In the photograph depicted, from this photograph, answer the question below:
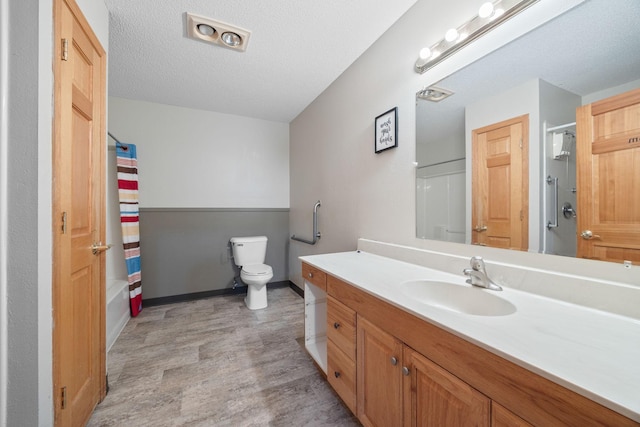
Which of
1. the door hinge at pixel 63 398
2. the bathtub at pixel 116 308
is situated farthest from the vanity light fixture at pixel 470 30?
the bathtub at pixel 116 308

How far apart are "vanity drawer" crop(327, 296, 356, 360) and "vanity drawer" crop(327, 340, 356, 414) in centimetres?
4

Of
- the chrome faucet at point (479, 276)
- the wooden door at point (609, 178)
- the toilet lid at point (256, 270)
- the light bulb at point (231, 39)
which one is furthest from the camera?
the toilet lid at point (256, 270)

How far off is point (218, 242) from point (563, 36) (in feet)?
10.5

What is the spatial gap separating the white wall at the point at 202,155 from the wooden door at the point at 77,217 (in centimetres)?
144

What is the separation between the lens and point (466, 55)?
1226 millimetres

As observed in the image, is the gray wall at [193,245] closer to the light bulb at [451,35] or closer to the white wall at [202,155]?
the white wall at [202,155]

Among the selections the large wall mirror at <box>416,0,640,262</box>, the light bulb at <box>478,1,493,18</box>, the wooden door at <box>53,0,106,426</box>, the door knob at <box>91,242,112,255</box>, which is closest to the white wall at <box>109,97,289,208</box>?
the wooden door at <box>53,0,106,426</box>

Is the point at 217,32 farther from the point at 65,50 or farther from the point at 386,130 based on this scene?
the point at 386,130

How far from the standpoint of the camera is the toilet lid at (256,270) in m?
2.52

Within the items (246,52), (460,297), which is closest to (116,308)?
(246,52)

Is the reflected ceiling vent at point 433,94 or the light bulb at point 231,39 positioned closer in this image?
the reflected ceiling vent at point 433,94

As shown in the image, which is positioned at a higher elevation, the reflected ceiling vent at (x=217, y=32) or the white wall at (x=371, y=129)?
the reflected ceiling vent at (x=217, y=32)

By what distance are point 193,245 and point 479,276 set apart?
289 cm

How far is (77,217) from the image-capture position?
3.75ft
